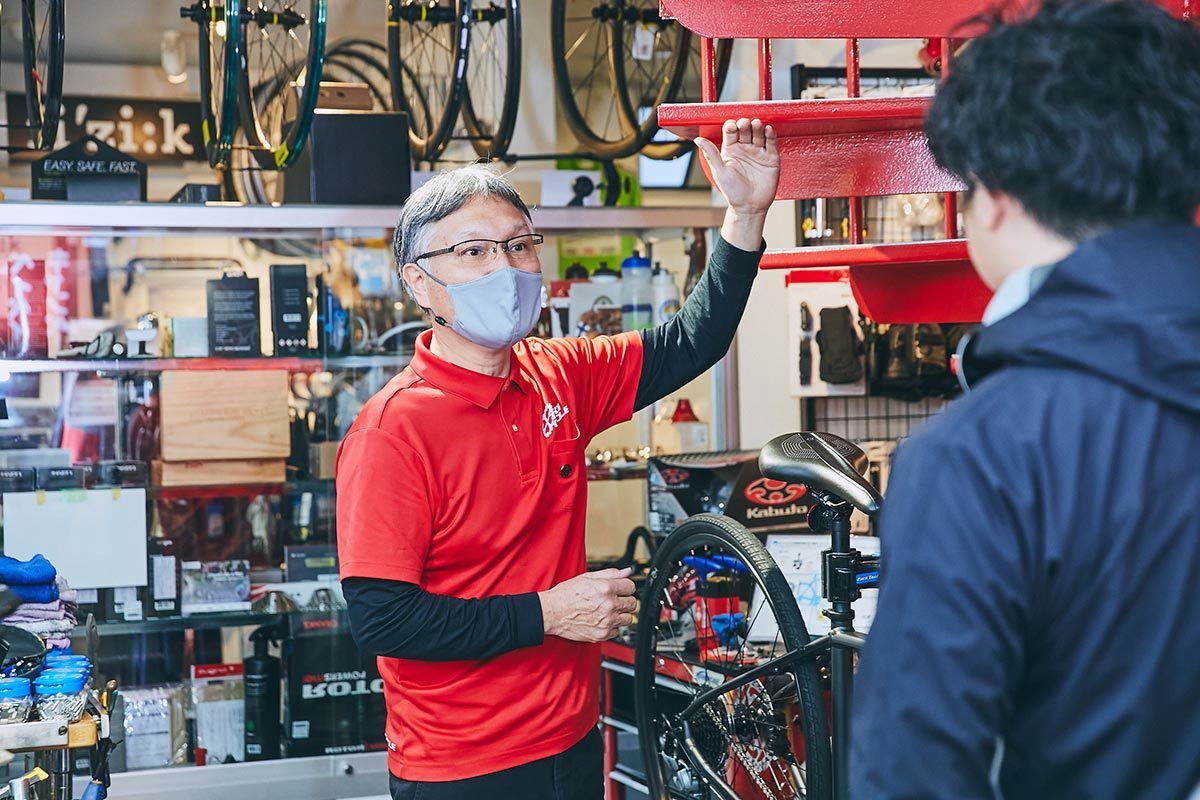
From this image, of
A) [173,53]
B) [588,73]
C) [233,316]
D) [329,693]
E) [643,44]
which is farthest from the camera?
[173,53]

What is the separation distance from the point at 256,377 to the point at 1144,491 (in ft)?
10.2

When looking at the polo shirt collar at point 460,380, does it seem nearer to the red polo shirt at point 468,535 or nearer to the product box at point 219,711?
the red polo shirt at point 468,535

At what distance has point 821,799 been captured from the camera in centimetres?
219

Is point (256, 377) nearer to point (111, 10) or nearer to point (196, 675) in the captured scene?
point (196, 675)

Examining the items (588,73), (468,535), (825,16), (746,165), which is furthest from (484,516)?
(588,73)

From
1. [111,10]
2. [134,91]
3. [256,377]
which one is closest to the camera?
[256,377]

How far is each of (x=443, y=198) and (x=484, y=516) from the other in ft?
1.75

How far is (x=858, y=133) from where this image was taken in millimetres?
1923

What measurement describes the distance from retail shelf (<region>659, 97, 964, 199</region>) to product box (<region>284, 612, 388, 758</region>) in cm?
213

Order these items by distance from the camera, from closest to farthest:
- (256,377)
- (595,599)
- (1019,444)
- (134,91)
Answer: (1019,444) < (595,599) < (256,377) < (134,91)

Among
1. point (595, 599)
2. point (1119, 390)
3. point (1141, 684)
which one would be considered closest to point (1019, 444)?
point (1119, 390)

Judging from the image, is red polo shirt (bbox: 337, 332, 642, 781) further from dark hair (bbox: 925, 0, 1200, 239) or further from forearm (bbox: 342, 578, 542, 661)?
dark hair (bbox: 925, 0, 1200, 239)

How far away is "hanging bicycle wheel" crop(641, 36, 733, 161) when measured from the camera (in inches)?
164

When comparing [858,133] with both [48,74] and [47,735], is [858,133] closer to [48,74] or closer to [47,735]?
[47,735]
